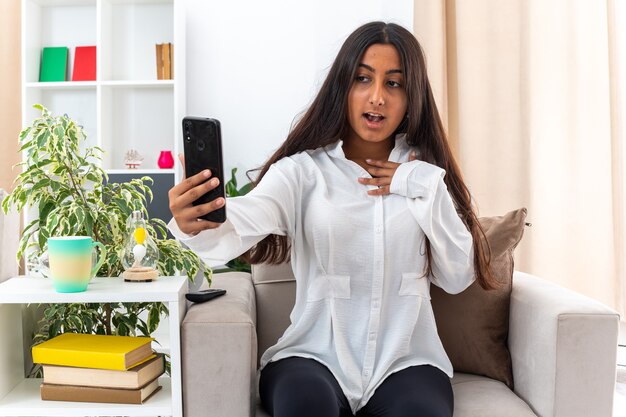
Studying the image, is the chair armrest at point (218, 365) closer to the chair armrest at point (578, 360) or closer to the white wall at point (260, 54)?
the chair armrest at point (578, 360)

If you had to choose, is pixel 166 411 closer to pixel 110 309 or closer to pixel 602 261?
pixel 110 309

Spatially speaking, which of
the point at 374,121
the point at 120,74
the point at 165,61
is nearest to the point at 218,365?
the point at 374,121

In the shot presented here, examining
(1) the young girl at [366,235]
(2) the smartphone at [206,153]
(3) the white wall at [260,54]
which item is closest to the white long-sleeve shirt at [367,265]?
(1) the young girl at [366,235]

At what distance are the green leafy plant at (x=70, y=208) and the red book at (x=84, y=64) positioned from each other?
150cm

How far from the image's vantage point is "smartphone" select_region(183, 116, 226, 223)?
131 cm

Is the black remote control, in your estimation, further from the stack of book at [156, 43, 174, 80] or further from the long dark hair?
the stack of book at [156, 43, 174, 80]

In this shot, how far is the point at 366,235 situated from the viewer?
1.63 m

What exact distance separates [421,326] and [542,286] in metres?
0.36

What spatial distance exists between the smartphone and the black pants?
1.25ft

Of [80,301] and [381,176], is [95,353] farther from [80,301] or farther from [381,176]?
[381,176]

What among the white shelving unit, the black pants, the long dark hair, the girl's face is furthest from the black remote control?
the white shelving unit

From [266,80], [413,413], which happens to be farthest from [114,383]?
[266,80]

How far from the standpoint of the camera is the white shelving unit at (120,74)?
329 cm

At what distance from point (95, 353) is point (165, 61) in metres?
1.95
